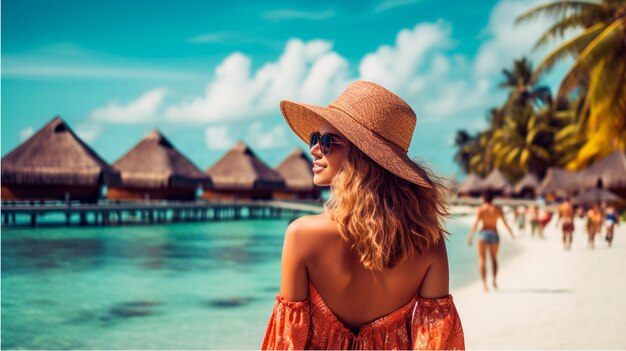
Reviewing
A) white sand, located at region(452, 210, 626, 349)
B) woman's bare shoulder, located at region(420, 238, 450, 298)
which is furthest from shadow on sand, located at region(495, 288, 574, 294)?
woman's bare shoulder, located at region(420, 238, 450, 298)

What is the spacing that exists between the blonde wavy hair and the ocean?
1.20 m

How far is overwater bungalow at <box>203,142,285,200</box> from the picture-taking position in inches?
1729

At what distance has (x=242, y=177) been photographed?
44219 millimetres


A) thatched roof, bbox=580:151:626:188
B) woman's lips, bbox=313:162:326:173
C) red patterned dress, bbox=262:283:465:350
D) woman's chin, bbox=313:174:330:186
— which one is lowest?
red patterned dress, bbox=262:283:465:350

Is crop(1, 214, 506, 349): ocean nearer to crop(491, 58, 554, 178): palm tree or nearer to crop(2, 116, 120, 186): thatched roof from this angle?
crop(2, 116, 120, 186): thatched roof

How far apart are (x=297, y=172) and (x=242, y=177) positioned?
6233 mm

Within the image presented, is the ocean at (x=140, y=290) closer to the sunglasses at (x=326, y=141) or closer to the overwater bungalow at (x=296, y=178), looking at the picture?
the sunglasses at (x=326, y=141)

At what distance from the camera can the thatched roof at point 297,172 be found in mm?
48031

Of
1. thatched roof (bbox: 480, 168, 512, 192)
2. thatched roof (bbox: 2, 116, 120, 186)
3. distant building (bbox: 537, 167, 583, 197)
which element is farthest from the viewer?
thatched roof (bbox: 480, 168, 512, 192)

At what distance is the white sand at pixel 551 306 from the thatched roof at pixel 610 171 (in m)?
18.7

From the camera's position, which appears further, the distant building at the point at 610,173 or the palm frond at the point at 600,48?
the distant building at the point at 610,173

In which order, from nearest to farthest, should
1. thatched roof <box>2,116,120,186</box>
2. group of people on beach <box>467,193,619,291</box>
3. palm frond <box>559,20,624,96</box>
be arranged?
group of people on beach <box>467,193,619,291</box>
palm frond <box>559,20,624,96</box>
thatched roof <box>2,116,120,186</box>

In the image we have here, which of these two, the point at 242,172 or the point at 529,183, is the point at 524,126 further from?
the point at 242,172

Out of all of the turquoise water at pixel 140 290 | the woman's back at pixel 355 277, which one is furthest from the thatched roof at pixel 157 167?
the woman's back at pixel 355 277
